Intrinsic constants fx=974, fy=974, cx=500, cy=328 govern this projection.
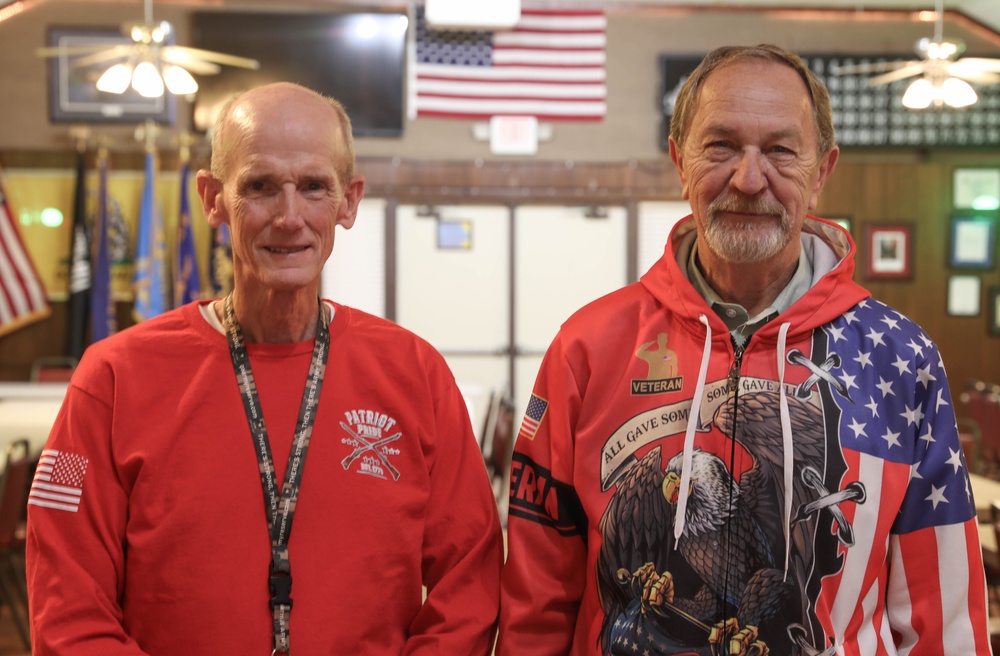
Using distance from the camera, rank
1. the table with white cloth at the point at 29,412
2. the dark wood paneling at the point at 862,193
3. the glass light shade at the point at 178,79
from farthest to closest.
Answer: the dark wood paneling at the point at 862,193, the glass light shade at the point at 178,79, the table with white cloth at the point at 29,412

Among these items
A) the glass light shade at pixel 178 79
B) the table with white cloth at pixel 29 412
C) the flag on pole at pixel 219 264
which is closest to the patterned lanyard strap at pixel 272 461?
the table with white cloth at pixel 29 412

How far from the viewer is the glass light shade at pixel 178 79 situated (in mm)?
5906

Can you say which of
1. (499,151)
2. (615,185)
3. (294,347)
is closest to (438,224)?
(499,151)

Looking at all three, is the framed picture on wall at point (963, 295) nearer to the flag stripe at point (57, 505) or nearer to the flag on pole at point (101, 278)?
the flag on pole at point (101, 278)

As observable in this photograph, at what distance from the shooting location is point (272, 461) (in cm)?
161

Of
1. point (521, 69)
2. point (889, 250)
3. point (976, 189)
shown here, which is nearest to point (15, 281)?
point (521, 69)

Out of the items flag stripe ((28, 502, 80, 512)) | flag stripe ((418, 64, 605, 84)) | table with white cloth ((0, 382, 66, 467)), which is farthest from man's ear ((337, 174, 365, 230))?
flag stripe ((418, 64, 605, 84))

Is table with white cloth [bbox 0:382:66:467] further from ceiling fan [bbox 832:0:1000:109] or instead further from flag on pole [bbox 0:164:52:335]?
ceiling fan [bbox 832:0:1000:109]

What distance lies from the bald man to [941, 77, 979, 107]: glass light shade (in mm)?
5696

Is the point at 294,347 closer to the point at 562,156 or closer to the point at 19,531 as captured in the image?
the point at 19,531

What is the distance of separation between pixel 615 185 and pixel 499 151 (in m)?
1.05

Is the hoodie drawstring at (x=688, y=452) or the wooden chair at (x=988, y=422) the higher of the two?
the hoodie drawstring at (x=688, y=452)

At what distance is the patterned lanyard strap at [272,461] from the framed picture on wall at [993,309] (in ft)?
27.3

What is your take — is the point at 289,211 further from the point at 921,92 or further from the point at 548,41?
the point at 548,41
